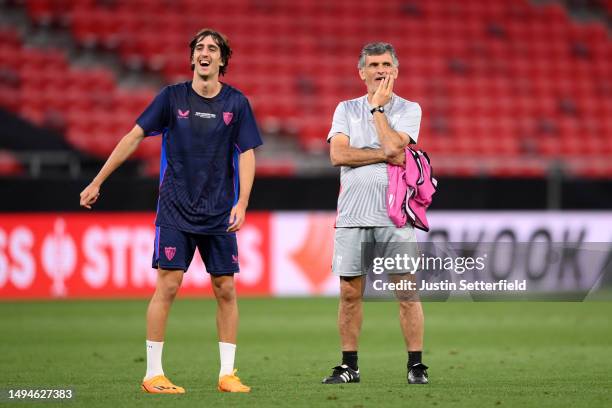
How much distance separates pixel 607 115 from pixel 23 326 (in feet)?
44.2

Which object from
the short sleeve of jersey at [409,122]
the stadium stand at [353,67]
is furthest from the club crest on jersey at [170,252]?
the stadium stand at [353,67]

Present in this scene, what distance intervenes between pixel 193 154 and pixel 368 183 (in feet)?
3.74


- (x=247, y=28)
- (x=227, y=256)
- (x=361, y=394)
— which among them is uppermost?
(x=247, y=28)

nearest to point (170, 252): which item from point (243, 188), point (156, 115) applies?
point (243, 188)

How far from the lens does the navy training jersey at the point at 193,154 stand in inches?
268

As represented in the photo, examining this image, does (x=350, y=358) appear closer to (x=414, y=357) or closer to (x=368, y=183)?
(x=414, y=357)

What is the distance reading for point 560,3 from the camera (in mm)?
23875

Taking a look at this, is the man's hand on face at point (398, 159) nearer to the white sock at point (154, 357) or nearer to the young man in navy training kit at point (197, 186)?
the young man in navy training kit at point (197, 186)

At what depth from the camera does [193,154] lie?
268 inches

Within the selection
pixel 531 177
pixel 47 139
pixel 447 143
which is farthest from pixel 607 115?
pixel 47 139

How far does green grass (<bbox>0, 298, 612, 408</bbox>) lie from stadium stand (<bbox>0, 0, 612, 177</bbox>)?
5302 mm

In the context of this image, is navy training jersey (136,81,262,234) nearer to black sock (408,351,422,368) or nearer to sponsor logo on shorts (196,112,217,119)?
sponsor logo on shorts (196,112,217,119)

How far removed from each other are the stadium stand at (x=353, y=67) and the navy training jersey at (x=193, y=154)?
11373mm

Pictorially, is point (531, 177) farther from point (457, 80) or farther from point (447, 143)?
point (457, 80)
